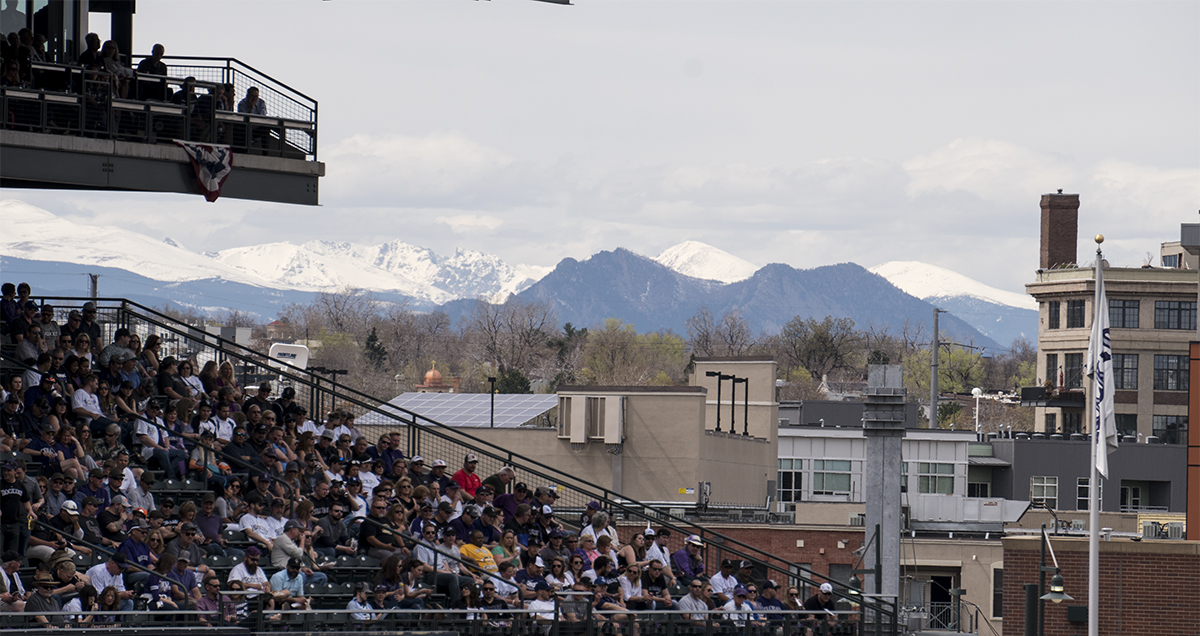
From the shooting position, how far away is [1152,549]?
28844mm

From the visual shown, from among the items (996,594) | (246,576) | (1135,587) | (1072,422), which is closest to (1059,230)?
(1072,422)

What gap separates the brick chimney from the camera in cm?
9381

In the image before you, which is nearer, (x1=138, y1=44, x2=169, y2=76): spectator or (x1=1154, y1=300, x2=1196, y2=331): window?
(x1=138, y1=44, x2=169, y2=76): spectator

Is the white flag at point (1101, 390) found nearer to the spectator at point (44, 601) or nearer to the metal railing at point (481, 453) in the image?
the metal railing at point (481, 453)

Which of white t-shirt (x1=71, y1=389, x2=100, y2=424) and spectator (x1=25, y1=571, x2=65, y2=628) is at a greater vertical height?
white t-shirt (x1=71, y1=389, x2=100, y2=424)

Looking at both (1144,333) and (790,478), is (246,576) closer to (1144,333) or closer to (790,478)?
(790,478)

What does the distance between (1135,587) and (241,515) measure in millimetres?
19295

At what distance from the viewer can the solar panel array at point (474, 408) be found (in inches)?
2136

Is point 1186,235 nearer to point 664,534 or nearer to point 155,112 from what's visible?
point 664,534

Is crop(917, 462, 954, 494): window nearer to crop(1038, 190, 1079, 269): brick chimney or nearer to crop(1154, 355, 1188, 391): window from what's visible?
crop(1154, 355, 1188, 391): window

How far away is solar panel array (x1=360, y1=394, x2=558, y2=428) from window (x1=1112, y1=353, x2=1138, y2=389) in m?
44.7

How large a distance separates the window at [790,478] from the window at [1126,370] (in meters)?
37.4

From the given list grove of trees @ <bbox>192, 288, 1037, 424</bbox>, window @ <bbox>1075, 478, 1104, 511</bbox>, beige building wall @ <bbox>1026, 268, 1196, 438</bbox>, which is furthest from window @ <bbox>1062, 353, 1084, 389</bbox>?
grove of trees @ <bbox>192, 288, 1037, 424</bbox>

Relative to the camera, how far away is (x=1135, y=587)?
1142 inches
